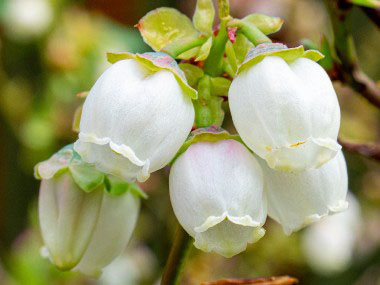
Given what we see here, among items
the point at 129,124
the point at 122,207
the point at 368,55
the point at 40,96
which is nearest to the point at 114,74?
the point at 129,124

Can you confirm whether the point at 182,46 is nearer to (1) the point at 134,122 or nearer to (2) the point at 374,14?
(1) the point at 134,122

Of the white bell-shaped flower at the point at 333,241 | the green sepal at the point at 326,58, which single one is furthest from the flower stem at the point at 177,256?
the white bell-shaped flower at the point at 333,241

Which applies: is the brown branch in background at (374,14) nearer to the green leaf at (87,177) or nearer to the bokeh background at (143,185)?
the green leaf at (87,177)

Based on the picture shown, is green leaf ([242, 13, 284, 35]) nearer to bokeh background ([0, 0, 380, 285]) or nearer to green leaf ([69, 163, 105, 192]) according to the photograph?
green leaf ([69, 163, 105, 192])

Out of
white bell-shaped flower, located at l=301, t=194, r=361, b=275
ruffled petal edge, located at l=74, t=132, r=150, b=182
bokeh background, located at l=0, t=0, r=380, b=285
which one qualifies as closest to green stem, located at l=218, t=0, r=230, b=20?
ruffled petal edge, located at l=74, t=132, r=150, b=182

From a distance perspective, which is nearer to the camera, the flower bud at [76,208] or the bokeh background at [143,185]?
the flower bud at [76,208]

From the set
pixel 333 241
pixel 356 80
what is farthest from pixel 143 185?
pixel 356 80
